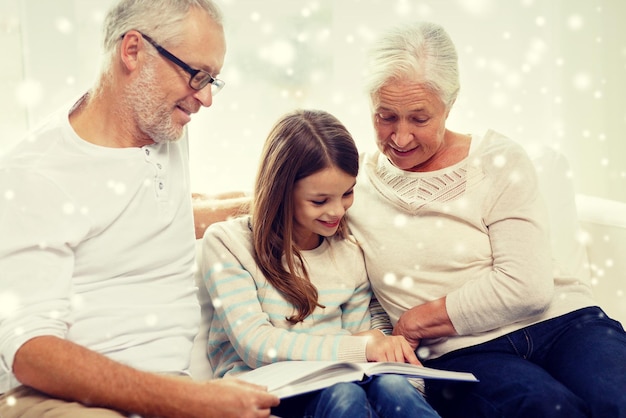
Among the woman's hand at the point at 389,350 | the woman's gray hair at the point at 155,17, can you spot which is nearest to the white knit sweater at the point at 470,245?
the woman's hand at the point at 389,350

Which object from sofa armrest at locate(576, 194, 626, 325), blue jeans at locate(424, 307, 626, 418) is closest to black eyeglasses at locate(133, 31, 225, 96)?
blue jeans at locate(424, 307, 626, 418)

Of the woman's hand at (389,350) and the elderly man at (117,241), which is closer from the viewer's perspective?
the elderly man at (117,241)

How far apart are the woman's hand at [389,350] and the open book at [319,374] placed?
0.26 ft

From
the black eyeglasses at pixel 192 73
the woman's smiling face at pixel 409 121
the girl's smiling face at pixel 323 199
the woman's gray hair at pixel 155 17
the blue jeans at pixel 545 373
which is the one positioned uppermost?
the woman's gray hair at pixel 155 17

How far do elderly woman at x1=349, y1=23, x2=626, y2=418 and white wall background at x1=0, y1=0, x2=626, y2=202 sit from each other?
3.89ft

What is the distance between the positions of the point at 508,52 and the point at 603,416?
1911 mm

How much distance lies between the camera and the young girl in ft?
5.07

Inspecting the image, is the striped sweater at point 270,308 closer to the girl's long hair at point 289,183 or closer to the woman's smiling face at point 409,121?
the girl's long hair at point 289,183

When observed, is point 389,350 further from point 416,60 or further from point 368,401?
point 416,60

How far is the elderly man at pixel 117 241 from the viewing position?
4.14 feet

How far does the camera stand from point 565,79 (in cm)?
291

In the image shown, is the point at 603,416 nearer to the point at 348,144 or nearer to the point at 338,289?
the point at 338,289

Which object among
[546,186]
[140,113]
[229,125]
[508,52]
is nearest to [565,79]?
[508,52]

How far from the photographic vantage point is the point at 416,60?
5.48ft
